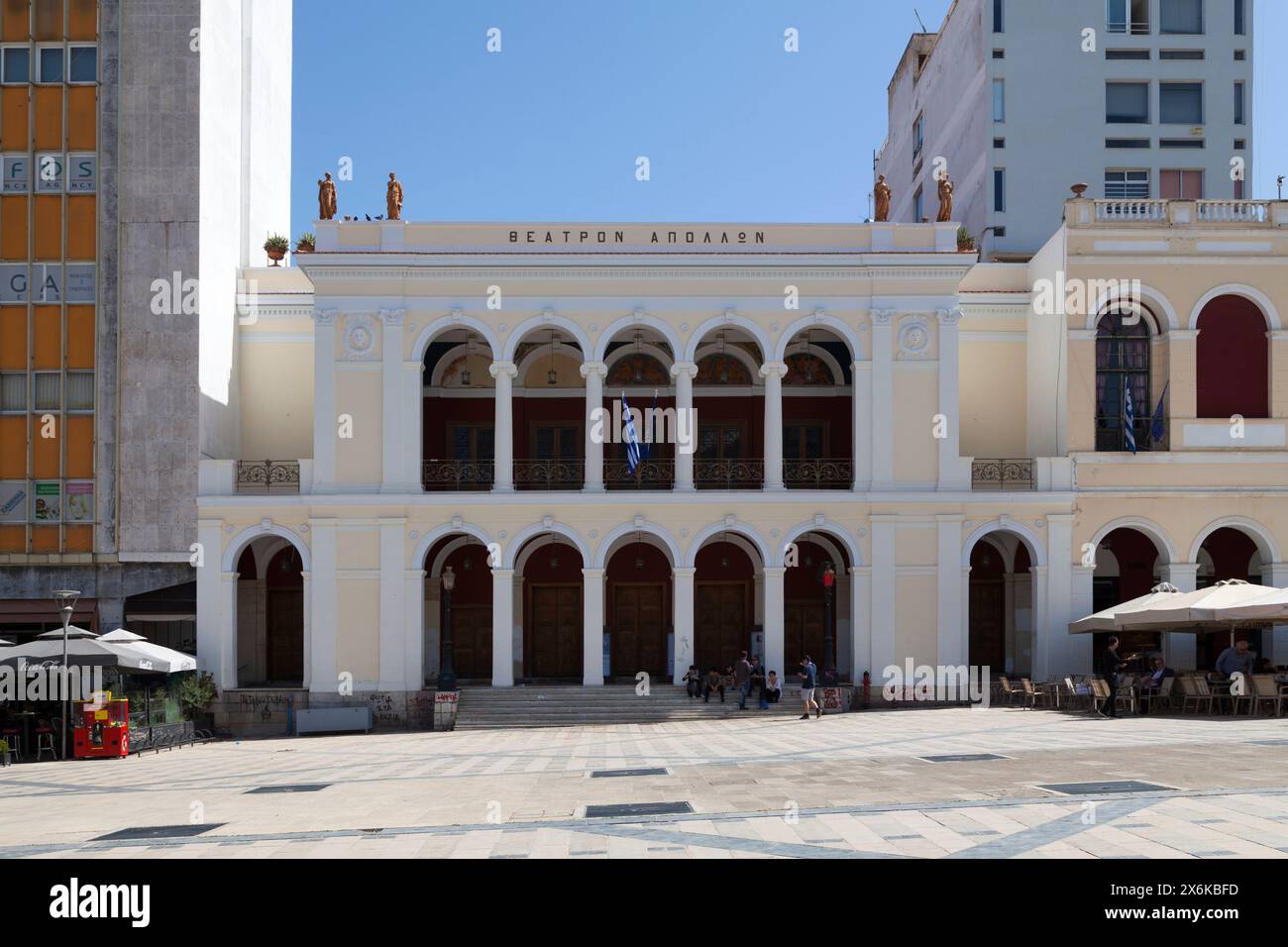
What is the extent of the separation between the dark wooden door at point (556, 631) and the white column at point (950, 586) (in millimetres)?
9841

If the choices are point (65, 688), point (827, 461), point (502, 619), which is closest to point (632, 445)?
point (502, 619)

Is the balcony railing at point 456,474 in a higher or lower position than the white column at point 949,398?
lower

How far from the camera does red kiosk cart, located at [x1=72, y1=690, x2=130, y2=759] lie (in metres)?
24.2

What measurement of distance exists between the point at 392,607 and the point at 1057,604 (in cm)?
1629

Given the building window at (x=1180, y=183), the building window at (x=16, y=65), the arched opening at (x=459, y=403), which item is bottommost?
the arched opening at (x=459, y=403)

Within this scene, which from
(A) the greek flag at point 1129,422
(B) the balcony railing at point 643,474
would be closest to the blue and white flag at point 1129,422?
(A) the greek flag at point 1129,422

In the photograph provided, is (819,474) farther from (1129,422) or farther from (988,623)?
(1129,422)

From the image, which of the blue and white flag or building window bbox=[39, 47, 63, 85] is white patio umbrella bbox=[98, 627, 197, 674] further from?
the blue and white flag

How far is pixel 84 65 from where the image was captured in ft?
109

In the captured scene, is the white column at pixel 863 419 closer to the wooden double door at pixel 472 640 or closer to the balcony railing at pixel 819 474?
the balcony railing at pixel 819 474

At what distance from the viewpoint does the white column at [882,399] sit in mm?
31422

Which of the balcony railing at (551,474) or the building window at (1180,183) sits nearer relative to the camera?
the balcony railing at (551,474)
